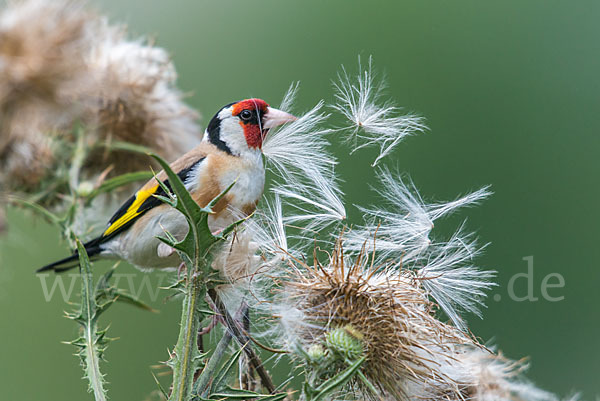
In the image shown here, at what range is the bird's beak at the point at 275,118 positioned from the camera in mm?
1980

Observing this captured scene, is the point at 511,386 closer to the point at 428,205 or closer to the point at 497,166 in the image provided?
the point at 428,205

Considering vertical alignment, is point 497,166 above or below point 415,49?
below

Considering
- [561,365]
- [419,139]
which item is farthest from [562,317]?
[419,139]

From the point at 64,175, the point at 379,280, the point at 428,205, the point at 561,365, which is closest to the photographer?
the point at 379,280

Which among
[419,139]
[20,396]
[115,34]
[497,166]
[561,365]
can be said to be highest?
[115,34]

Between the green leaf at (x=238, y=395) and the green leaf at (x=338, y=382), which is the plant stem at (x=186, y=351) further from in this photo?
the green leaf at (x=338, y=382)

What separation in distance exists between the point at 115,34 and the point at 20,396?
3.40 metres

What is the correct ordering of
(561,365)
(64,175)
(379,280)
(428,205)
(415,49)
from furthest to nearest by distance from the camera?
(415,49), (561,365), (64,175), (428,205), (379,280)

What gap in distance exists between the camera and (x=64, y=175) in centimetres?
276

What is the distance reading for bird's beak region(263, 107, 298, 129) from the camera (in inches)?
78.0

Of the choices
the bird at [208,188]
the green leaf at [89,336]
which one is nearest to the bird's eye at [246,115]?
the bird at [208,188]

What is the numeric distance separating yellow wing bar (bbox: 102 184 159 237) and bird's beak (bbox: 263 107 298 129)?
471mm

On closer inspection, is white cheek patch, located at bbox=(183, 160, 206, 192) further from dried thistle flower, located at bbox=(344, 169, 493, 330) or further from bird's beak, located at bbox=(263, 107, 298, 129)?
dried thistle flower, located at bbox=(344, 169, 493, 330)

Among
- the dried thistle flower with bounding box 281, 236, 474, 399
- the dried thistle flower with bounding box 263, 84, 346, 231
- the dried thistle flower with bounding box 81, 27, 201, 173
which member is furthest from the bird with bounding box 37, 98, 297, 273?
the dried thistle flower with bounding box 81, 27, 201, 173
